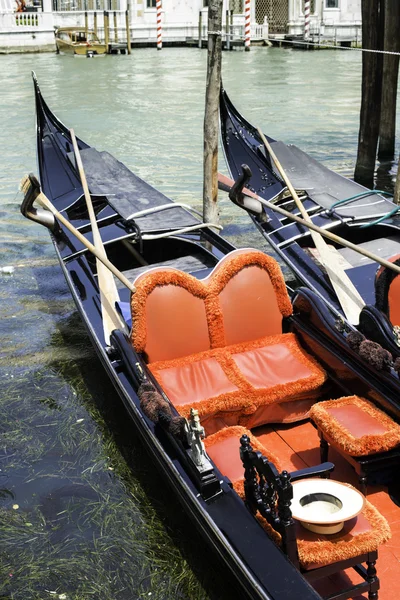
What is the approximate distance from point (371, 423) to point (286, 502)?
729 millimetres

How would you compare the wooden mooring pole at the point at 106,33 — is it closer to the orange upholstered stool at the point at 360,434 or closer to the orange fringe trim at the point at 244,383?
the orange fringe trim at the point at 244,383

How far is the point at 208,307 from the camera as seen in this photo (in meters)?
3.16

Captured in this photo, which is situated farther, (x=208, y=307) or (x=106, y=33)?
(x=106, y=33)

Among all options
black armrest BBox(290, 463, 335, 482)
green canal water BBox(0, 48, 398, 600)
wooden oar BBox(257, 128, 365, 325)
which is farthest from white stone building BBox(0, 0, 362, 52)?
black armrest BBox(290, 463, 335, 482)

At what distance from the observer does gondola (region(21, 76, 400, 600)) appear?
2.16 m

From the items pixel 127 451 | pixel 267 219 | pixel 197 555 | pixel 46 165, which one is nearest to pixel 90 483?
pixel 127 451

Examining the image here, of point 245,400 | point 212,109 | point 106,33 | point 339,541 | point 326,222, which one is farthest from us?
point 106,33

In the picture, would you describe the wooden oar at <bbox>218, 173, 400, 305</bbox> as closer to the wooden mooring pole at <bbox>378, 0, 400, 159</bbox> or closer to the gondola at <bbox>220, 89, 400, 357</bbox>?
the gondola at <bbox>220, 89, 400, 357</bbox>

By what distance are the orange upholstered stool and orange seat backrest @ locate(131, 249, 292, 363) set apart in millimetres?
577

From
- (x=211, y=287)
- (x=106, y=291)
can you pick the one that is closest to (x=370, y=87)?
(x=106, y=291)

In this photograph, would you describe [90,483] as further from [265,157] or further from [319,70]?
[319,70]

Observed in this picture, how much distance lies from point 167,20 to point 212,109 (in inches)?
667

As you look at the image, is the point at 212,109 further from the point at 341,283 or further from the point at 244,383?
the point at 244,383

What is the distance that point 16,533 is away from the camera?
9.66ft
